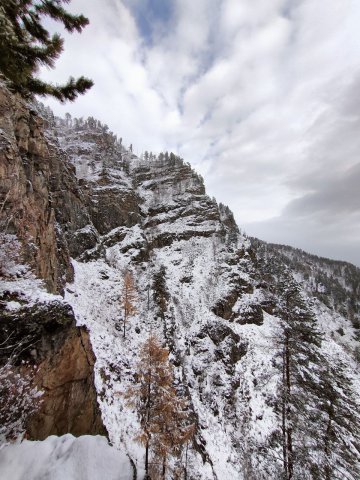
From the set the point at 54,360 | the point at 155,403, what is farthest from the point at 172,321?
the point at 54,360

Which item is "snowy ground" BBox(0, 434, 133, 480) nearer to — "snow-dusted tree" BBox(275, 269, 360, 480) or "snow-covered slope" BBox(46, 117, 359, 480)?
"snow-covered slope" BBox(46, 117, 359, 480)

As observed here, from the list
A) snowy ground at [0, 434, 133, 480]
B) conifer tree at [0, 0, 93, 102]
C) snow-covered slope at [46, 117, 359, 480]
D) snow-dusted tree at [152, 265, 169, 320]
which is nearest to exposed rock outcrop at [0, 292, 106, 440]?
snow-covered slope at [46, 117, 359, 480]

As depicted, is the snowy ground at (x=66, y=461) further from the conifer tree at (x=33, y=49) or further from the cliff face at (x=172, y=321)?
the conifer tree at (x=33, y=49)

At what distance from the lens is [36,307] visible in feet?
32.9

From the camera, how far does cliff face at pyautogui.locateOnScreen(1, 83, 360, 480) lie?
1208 cm

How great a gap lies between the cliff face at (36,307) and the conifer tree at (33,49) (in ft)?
9.11

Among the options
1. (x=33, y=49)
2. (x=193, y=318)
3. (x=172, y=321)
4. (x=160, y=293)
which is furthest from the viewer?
(x=160, y=293)

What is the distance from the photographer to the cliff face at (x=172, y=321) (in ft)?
39.6

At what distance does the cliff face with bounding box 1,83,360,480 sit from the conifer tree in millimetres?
2513

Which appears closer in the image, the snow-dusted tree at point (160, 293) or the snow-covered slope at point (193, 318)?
the snow-covered slope at point (193, 318)

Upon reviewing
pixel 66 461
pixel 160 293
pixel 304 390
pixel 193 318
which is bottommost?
pixel 193 318

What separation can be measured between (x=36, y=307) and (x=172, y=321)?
30.5 m

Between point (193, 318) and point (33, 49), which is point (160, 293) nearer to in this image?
point (193, 318)

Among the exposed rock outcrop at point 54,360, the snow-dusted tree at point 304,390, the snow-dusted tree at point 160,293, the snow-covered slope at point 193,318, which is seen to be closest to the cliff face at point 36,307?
the exposed rock outcrop at point 54,360
